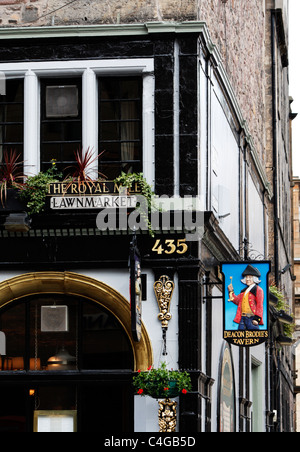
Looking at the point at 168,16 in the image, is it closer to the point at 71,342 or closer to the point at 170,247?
the point at 170,247

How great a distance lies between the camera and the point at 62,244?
2139cm

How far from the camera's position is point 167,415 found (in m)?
20.5

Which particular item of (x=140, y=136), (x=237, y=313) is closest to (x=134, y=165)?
(x=140, y=136)

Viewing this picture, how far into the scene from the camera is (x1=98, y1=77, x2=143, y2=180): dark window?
71.6ft

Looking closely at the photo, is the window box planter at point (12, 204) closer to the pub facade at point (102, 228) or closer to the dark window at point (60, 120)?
the pub facade at point (102, 228)

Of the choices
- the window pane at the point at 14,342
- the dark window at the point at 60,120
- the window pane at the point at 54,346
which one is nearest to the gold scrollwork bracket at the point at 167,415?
the window pane at the point at 54,346

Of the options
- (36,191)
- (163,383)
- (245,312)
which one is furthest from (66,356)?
(245,312)

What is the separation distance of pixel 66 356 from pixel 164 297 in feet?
6.70

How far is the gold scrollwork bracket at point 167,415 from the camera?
20422mm

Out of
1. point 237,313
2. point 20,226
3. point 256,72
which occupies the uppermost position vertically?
point 256,72

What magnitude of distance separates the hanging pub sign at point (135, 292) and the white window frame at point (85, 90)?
212cm

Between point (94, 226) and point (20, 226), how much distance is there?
1.28m
